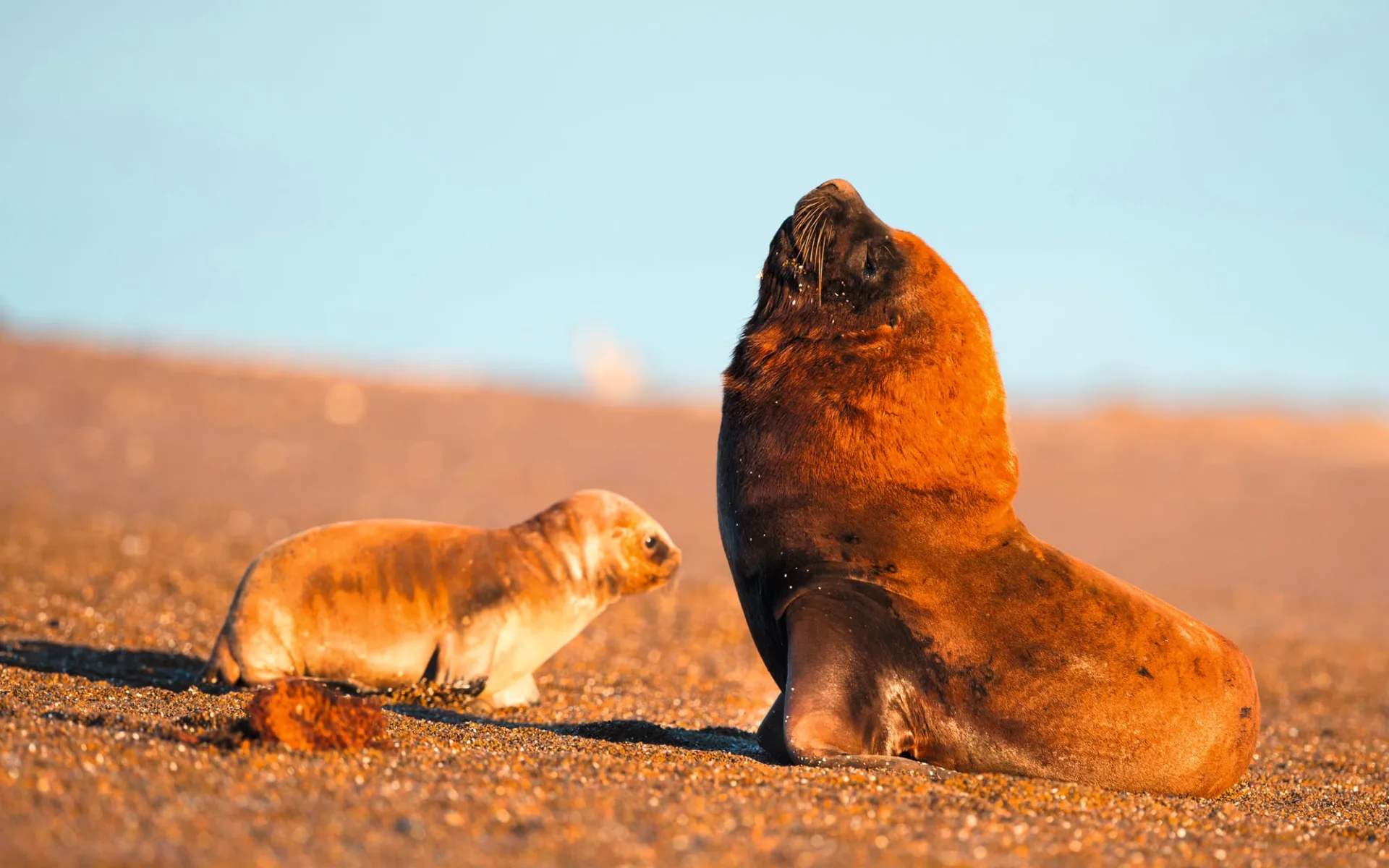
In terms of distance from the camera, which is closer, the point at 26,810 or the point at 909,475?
the point at 26,810

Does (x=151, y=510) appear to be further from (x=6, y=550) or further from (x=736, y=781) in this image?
(x=736, y=781)

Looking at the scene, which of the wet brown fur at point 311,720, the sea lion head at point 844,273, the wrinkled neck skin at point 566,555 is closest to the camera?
the wet brown fur at point 311,720

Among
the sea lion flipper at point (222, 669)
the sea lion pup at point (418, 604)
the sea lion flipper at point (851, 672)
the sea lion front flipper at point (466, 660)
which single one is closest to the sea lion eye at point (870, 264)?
the sea lion flipper at point (851, 672)

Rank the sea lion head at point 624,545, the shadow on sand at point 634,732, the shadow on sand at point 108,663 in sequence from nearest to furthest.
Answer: the shadow on sand at point 634,732
the shadow on sand at point 108,663
the sea lion head at point 624,545

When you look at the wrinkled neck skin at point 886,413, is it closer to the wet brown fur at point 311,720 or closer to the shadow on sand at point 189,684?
the shadow on sand at point 189,684

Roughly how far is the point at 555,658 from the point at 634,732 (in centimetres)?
444

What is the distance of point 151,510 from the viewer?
64.5ft

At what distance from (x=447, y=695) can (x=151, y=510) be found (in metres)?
13.6

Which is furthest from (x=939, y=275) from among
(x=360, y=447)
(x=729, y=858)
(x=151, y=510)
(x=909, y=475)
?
(x=360, y=447)

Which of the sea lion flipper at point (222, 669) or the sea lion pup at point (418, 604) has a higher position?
the sea lion pup at point (418, 604)

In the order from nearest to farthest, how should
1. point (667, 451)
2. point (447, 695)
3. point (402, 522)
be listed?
point (447, 695)
point (402, 522)
point (667, 451)

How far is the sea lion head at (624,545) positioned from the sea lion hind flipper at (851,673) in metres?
2.87

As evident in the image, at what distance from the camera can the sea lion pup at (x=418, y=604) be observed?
768 cm

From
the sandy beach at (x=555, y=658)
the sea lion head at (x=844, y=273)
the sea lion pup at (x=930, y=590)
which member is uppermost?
the sea lion head at (x=844, y=273)
